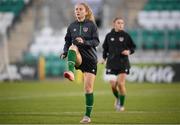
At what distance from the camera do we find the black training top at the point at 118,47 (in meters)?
16.7

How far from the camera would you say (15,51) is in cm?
3331

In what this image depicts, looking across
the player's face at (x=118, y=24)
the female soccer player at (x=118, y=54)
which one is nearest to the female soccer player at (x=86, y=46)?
the player's face at (x=118, y=24)

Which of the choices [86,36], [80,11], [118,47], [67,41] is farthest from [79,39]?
[118,47]

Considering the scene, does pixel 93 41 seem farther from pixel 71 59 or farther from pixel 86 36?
pixel 71 59

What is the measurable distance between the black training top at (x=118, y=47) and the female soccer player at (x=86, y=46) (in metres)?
3.61

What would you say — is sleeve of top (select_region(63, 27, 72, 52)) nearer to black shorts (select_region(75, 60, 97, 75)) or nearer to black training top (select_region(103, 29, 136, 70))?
black shorts (select_region(75, 60, 97, 75))

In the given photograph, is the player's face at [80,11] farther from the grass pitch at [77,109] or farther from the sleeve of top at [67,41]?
the grass pitch at [77,109]

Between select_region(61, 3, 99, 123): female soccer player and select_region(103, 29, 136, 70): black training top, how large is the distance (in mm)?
3608

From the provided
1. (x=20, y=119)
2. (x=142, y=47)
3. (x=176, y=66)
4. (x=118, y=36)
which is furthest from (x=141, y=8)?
(x=20, y=119)

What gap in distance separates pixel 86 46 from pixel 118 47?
3824mm

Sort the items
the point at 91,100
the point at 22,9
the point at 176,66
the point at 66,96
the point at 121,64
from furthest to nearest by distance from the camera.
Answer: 1. the point at 22,9
2. the point at 176,66
3. the point at 66,96
4. the point at 121,64
5. the point at 91,100

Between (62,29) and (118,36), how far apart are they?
16.8m

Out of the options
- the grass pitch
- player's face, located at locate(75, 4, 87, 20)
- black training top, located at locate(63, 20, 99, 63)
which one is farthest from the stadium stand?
player's face, located at locate(75, 4, 87, 20)

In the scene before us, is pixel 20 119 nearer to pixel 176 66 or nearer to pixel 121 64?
pixel 121 64
